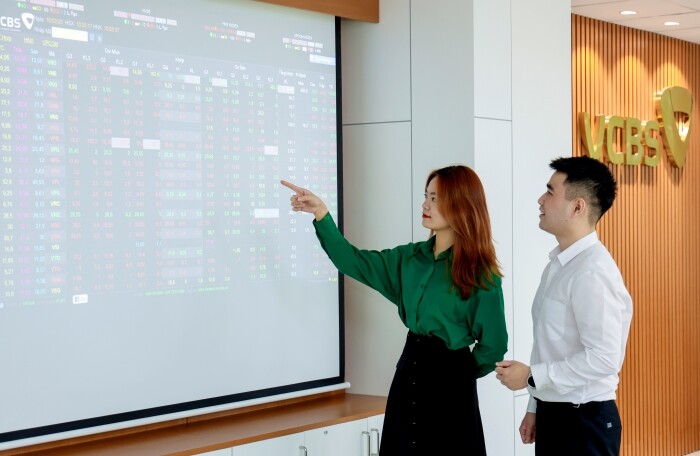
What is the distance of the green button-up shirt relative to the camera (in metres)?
3.27

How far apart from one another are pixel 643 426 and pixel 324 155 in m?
3.55

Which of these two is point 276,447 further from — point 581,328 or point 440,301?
point 581,328

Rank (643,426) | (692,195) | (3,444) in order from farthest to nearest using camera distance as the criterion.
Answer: (692,195)
(643,426)
(3,444)

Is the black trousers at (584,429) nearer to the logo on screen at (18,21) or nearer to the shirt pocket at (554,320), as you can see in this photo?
the shirt pocket at (554,320)

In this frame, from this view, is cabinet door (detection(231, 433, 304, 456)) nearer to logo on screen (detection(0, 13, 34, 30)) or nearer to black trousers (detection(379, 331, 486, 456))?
black trousers (detection(379, 331, 486, 456))

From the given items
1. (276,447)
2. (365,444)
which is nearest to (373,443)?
(365,444)

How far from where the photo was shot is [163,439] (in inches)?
135

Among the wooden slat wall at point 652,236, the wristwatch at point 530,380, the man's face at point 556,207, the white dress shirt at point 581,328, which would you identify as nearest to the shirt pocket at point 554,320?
the white dress shirt at point 581,328

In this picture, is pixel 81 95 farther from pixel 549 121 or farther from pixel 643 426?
pixel 643 426

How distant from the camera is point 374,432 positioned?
391 cm

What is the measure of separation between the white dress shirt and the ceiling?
2762 millimetres

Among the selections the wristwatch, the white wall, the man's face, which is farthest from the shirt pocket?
the white wall

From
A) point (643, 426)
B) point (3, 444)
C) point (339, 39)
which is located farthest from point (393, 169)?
point (643, 426)

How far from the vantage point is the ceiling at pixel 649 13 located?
5.47m
